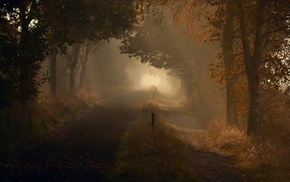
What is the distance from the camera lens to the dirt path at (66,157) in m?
10.7

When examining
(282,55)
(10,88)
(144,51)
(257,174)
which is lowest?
(257,174)

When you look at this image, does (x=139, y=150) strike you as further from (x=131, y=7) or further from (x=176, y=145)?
(x=131, y=7)

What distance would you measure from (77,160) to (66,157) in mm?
592

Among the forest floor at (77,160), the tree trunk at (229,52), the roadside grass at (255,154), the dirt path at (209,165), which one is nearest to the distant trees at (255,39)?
the tree trunk at (229,52)

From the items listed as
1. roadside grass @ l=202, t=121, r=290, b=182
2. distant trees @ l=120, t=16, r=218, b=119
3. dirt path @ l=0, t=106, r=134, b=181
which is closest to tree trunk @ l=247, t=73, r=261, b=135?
roadside grass @ l=202, t=121, r=290, b=182

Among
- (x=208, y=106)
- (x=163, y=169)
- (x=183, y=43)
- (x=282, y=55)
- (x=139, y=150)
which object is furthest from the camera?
(x=183, y=43)

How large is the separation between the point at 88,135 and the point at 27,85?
3760mm

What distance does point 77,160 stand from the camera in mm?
12664

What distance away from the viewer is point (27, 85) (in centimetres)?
1619

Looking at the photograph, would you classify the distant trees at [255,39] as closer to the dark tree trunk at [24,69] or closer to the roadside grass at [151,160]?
the roadside grass at [151,160]

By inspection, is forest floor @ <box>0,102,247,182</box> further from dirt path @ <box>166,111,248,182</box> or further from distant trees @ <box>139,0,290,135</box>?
distant trees @ <box>139,0,290,135</box>

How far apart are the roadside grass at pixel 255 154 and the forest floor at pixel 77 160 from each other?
459mm

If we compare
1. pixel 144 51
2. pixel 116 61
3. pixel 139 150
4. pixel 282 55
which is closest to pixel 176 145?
pixel 139 150

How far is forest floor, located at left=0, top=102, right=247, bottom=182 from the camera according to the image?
10.8 m
